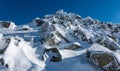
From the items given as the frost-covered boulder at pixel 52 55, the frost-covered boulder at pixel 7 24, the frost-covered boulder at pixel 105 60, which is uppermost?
the frost-covered boulder at pixel 7 24

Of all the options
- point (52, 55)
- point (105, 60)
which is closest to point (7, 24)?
point (52, 55)

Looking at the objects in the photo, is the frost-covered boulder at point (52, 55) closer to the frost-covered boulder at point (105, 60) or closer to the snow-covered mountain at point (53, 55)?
the snow-covered mountain at point (53, 55)

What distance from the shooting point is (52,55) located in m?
23.8

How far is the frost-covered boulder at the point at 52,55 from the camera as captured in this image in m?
23.1

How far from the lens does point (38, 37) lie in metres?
30.4

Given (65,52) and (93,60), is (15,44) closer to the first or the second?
(65,52)

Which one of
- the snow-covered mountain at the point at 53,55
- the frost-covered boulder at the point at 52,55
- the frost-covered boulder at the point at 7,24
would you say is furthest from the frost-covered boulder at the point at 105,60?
the frost-covered boulder at the point at 7,24

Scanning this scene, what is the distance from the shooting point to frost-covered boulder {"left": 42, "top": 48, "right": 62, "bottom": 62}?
23125 mm

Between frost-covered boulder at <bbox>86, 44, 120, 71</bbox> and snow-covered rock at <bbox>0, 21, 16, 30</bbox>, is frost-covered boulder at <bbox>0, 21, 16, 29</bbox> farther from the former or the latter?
frost-covered boulder at <bbox>86, 44, 120, 71</bbox>

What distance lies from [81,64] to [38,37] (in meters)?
10.1

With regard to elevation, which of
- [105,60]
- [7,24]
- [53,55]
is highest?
[7,24]

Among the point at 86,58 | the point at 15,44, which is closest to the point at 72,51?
the point at 86,58

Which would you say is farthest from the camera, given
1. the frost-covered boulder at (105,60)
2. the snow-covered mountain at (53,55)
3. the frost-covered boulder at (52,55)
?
the frost-covered boulder at (52,55)

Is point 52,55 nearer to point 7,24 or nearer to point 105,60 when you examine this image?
point 105,60
